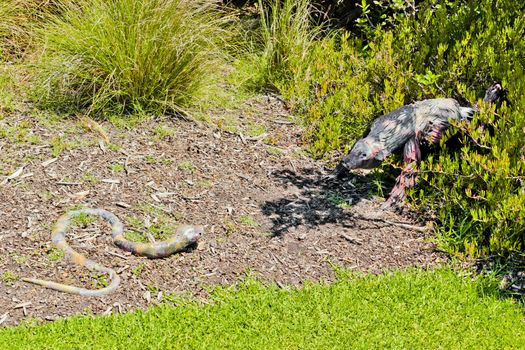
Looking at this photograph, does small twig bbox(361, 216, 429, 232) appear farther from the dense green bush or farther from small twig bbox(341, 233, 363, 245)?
small twig bbox(341, 233, 363, 245)

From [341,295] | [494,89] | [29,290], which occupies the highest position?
[494,89]

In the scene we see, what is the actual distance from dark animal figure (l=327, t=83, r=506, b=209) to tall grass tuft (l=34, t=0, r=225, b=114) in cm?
180

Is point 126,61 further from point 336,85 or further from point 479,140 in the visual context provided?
point 479,140

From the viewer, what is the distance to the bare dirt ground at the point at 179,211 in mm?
4586

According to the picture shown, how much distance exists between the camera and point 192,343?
4145mm

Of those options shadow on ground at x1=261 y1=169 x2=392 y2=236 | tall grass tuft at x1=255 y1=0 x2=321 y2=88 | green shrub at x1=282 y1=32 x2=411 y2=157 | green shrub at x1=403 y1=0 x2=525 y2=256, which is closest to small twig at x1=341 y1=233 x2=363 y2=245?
shadow on ground at x1=261 y1=169 x2=392 y2=236

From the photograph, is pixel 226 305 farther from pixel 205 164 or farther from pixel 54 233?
pixel 205 164

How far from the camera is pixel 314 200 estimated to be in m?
5.58

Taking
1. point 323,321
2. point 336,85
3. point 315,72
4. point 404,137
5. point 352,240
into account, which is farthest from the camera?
point 315,72

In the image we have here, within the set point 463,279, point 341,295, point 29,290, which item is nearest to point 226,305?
point 341,295

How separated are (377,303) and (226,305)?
95cm

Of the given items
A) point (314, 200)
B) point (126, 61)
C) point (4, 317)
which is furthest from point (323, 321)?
point (126, 61)

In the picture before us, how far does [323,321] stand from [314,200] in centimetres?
139

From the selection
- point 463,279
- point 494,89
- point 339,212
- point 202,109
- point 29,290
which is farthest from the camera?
point 202,109
